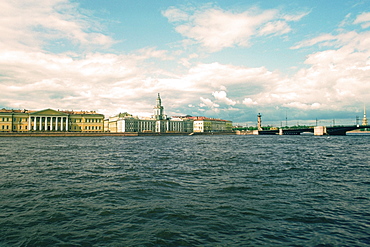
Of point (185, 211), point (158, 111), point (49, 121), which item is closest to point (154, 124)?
point (158, 111)

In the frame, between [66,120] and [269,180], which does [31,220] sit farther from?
[66,120]

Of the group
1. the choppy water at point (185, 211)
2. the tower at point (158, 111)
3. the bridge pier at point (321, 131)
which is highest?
the tower at point (158, 111)

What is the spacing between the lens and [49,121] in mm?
109250

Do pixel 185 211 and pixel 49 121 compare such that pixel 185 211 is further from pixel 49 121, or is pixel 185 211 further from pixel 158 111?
pixel 158 111

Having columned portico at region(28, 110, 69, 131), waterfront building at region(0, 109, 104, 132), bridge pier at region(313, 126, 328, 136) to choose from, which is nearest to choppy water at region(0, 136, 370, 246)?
columned portico at region(28, 110, 69, 131)

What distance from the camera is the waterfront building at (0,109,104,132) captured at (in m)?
103

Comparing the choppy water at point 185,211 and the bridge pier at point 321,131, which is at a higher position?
the bridge pier at point 321,131

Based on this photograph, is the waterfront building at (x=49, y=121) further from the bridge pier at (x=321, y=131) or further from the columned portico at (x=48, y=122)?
the bridge pier at (x=321, y=131)

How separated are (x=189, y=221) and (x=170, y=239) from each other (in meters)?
1.20

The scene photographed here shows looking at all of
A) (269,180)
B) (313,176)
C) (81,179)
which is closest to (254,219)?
(269,180)

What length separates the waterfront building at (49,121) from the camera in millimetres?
102688

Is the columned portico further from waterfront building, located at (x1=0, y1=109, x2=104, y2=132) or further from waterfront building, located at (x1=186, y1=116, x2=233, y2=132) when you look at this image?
waterfront building, located at (x1=186, y1=116, x2=233, y2=132)

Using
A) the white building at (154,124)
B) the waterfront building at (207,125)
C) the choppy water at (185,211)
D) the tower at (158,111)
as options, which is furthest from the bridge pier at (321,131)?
the choppy water at (185,211)

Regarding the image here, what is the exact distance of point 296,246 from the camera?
593 cm
